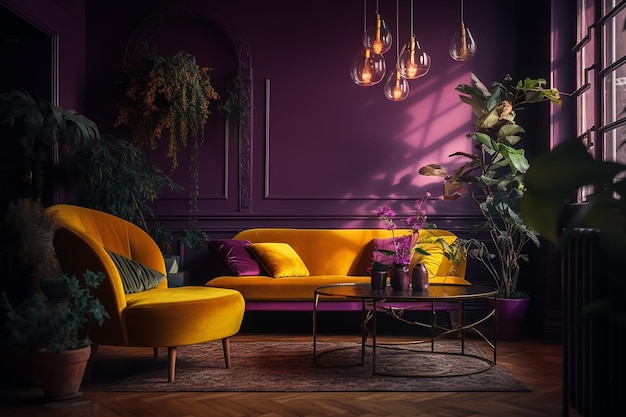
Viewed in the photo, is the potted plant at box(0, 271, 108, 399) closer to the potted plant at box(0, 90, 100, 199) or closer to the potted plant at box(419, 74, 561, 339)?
the potted plant at box(0, 90, 100, 199)

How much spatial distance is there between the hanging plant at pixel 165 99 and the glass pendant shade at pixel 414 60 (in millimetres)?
1874

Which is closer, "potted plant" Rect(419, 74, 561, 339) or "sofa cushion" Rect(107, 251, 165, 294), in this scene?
"sofa cushion" Rect(107, 251, 165, 294)

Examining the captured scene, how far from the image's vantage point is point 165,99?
4930mm

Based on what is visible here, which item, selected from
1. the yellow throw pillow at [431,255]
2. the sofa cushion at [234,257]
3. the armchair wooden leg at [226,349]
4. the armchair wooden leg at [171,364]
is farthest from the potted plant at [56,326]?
the yellow throw pillow at [431,255]

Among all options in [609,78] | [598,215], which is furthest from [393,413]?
[609,78]

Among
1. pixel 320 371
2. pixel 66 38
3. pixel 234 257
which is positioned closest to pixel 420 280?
pixel 320 371

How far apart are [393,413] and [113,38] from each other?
4024mm

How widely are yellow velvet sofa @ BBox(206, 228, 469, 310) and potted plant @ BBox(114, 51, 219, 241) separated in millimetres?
654

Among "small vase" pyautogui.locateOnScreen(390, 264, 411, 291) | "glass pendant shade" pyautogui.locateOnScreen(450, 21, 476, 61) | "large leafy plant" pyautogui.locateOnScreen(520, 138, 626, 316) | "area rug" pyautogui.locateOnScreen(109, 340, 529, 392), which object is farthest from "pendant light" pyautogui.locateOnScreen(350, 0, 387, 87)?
"large leafy plant" pyautogui.locateOnScreen(520, 138, 626, 316)

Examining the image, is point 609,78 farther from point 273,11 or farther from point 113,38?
point 113,38

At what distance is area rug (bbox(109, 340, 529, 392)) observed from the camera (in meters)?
2.99

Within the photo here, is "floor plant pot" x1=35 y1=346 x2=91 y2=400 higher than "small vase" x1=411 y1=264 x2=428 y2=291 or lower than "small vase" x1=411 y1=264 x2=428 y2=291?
lower

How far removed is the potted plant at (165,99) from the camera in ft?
16.0

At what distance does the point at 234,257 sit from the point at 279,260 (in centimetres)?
33
